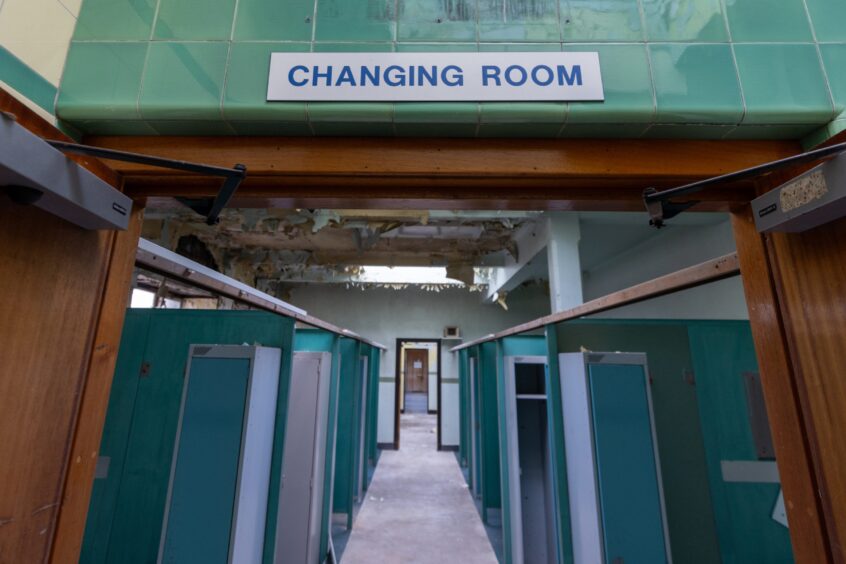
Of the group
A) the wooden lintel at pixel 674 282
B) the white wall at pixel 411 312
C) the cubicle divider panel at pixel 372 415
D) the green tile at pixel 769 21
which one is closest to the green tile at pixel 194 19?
the green tile at pixel 769 21

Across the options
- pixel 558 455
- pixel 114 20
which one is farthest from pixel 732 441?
pixel 114 20

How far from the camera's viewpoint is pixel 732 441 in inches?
66.5

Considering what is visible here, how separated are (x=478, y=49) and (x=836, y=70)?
2.34 ft

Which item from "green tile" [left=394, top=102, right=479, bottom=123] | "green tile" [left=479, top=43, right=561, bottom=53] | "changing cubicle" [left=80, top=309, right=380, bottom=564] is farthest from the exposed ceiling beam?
"green tile" [left=394, top=102, right=479, bottom=123]

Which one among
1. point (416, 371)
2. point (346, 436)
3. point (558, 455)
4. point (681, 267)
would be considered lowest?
point (346, 436)

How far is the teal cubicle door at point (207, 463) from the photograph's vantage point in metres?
1.36

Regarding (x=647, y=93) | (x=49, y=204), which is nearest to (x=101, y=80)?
(x=49, y=204)

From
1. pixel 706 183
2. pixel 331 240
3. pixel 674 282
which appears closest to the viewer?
pixel 706 183

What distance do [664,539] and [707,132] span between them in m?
1.54

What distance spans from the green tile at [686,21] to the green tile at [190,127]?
92 centimetres

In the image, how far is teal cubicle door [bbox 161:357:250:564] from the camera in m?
1.36

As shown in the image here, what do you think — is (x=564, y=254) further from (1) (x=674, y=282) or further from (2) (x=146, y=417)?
(2) (x=146, y=417)

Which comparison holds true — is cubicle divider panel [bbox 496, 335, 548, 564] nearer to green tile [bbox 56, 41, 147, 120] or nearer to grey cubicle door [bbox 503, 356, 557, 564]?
grey cubicle door [bbox 503, 356, 557, 564]

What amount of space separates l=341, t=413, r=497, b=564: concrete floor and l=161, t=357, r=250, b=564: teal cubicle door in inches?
77.2
